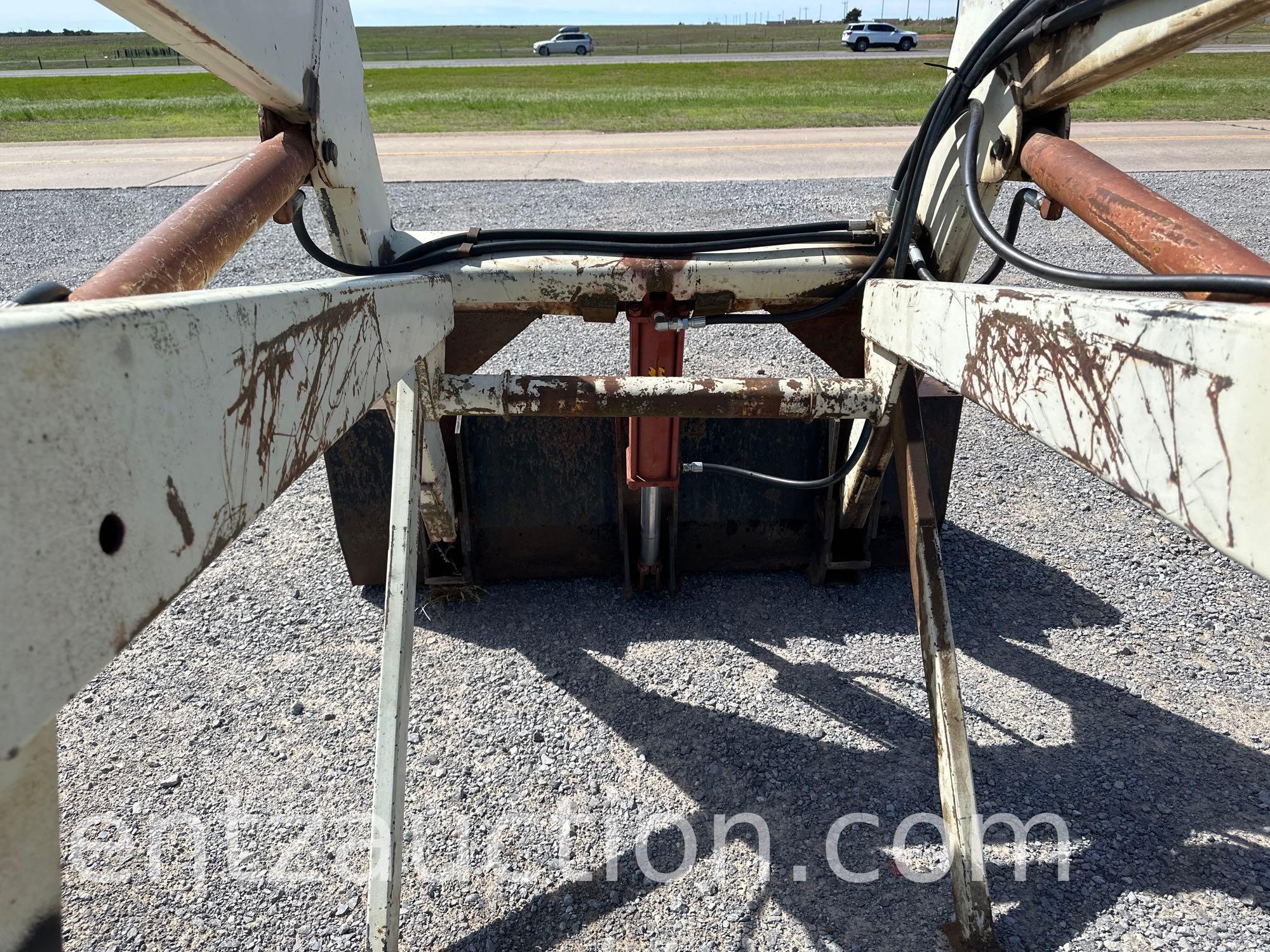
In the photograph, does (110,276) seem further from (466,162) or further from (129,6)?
(466,162)

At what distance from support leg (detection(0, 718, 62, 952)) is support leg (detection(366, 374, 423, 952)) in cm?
107

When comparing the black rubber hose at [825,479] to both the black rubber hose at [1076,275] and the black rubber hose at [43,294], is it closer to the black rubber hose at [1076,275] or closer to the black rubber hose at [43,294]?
the black rubber hose at [1076,275]

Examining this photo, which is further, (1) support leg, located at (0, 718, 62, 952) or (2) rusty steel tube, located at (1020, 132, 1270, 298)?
(2) rusty steel tube, located at (1020, 132, 1270, 298)

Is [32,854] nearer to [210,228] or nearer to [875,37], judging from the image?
[210,228]

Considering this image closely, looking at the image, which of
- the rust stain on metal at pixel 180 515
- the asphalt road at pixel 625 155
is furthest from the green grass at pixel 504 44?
the rust stain on metal at pixel 180 515

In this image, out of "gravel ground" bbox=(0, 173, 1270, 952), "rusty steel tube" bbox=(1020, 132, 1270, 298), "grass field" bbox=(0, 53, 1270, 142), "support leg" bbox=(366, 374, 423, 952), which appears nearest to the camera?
"rusty steel tube" bbox=(1020, 132, 1270, 298)

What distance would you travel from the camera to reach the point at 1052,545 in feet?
10.5

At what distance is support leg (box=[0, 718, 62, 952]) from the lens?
58 centimetres

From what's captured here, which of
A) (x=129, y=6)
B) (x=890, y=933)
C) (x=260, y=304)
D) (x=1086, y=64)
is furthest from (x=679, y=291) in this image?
(x=890, y=933)

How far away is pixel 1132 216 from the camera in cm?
144

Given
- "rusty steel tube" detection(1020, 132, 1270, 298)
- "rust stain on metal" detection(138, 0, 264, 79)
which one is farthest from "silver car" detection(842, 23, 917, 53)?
"rust stain on metal" detection(138, 0, 264, 79)

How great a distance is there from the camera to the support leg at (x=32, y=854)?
583mm

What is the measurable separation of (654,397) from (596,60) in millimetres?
31147

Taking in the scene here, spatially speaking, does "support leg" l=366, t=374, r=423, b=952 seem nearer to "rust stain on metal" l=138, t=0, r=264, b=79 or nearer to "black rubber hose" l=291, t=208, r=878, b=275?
"black rubber hose" l=291, t=208, r=878, b=275
